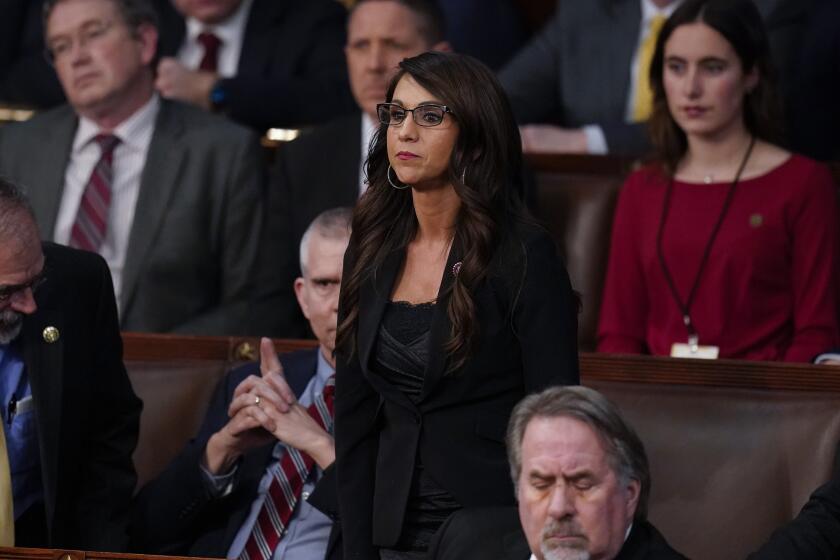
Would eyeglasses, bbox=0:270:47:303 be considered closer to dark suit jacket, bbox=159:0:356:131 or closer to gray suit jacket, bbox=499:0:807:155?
dark suit jacket, bbox=159:0:356:131

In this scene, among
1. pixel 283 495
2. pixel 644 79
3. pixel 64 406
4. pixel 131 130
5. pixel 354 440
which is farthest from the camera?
pixel 644 79

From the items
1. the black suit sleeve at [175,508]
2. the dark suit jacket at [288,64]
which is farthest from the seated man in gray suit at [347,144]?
the black suit sleeve at [175,508]

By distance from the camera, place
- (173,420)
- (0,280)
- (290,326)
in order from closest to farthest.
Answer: (0,280), (173,420), (290,326)

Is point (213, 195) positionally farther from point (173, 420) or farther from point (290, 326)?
point (173, 420)

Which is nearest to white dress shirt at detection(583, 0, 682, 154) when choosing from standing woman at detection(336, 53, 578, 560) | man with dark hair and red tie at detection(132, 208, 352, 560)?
man with dark hair and red tie at detection(132, 208, 352, 560)

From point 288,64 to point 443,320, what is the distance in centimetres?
223

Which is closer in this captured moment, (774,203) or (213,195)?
(774,203)

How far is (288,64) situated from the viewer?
4.49 meters

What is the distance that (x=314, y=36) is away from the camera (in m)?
4.52

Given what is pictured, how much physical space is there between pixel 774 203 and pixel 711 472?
759 mm

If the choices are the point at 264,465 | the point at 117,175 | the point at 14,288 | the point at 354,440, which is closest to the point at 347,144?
the point at 117,175

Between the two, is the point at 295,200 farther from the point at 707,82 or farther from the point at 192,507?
the point at 192,507

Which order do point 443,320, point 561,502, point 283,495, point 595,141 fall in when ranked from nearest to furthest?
point 561,502, point 443,320, point 283,495, point 595,141

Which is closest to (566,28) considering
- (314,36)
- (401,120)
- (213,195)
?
(314,36)
